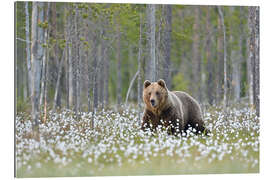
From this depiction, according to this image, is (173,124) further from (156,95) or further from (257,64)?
(257,64)

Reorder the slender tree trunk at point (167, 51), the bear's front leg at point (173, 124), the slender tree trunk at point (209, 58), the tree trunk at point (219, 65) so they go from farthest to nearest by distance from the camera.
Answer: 1. the slender tree trunk at point (209, 58)
2. the tree trunk at point (219, 65)
3. the slender tree trunk at point (167, 51)
4. the bear's front leg at point (173, 124)

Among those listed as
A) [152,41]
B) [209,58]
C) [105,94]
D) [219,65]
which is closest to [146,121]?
[152,41]

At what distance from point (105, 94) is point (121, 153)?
7.39 m

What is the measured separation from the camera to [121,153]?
7.87 metres

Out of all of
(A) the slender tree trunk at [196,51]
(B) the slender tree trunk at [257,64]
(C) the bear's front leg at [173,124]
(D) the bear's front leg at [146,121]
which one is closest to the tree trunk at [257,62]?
(B) the slender tree trunk at [257,64]

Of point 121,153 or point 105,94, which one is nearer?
point 121,153

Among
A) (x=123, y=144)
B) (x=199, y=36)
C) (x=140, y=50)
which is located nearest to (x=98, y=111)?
Answer: (x=140, y=50)

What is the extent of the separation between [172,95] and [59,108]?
3438mm

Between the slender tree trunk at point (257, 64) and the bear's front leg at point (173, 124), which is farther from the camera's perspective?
the slender tree trunk at point (257, 64)

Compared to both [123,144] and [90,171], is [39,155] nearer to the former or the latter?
[90,171]

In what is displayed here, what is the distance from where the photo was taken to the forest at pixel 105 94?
7816mm

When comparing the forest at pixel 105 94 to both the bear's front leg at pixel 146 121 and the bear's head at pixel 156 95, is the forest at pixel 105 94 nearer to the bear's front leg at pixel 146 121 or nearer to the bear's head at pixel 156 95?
the bear's front leg at pixel 146 121

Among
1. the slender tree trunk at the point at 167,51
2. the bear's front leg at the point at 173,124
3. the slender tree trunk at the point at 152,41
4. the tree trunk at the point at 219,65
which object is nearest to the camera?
the bear's front leg at the point at 173,124

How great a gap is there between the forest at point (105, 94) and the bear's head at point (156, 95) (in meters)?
0.64
